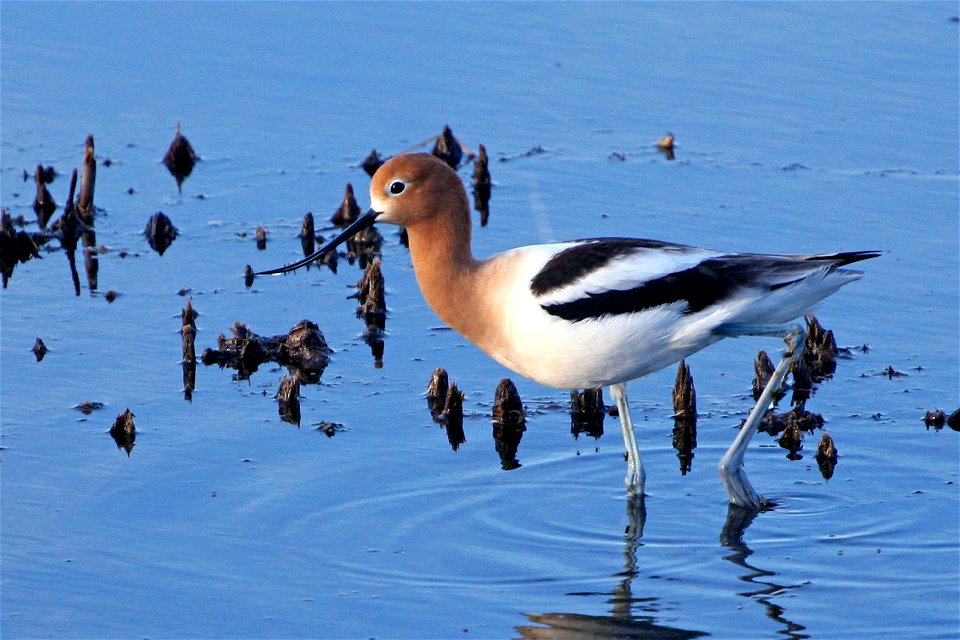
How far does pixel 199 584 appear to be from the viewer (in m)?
6.10

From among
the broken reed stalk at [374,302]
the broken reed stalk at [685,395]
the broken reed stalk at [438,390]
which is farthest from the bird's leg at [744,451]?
the broken reed stalk at [374,302]

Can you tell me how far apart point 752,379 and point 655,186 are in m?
2.62

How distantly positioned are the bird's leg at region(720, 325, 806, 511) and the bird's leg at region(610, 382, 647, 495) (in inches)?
14.7

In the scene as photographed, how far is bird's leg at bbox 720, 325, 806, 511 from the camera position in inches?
271

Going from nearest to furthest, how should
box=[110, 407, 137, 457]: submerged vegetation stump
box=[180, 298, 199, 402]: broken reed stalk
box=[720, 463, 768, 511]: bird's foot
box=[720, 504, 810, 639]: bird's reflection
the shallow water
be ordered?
box=[720, 504, 810, 639]: bird's reflection → the shallow water → box=[720, 463, 768, 511]: bird's foot → box=[110, 407, 137, 457]: submerged vegetation stump → box=[180, 298, 199, 402]: broken reed stalk

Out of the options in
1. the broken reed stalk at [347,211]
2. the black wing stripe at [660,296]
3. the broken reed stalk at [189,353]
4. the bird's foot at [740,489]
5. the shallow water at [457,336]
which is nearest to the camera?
the shallow water at [457,336]

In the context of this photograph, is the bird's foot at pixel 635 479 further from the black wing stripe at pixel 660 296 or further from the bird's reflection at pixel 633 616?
the black wing stripe at pixel 660 296

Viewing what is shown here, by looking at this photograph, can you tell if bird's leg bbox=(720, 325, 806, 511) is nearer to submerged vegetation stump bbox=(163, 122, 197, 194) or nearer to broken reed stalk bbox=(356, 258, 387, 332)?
broken reed stalk bbox=(356, 258, 387, 332)

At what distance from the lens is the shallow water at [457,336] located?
616 cm

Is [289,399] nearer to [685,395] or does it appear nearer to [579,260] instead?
[579,260]

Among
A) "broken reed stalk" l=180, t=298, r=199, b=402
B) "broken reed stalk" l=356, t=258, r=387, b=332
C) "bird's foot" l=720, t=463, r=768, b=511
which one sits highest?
"broken reed stalk" l=356, t=258, r=387, b=332

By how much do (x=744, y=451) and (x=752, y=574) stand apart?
80cm

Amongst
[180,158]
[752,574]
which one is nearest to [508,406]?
[752,574]

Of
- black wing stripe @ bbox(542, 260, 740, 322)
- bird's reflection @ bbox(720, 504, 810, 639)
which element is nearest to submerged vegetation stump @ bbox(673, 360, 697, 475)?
bird's reflection @ bbox(720, 504, 810, 639)
